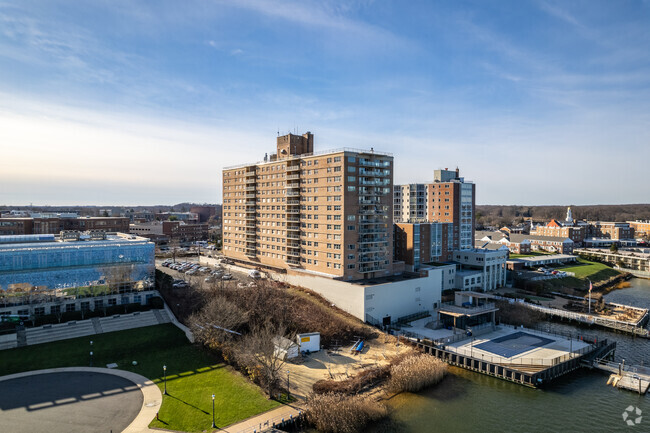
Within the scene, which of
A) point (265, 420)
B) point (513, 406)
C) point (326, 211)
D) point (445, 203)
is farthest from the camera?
point (445, 203)

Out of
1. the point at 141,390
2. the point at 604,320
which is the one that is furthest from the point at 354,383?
the point at 604,320

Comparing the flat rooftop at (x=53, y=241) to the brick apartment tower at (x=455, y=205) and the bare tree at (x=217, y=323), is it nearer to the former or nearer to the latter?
the bare tree at (x=217, y=323)

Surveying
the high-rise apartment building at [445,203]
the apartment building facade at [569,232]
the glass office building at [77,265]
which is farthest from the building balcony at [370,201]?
the apartment building facade at [569,232]

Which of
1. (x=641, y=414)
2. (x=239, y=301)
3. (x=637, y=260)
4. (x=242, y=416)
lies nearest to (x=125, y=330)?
(x=239, y=301)

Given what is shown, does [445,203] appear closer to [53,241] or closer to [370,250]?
[370,250]

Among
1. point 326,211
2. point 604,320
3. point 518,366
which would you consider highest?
point 326,211

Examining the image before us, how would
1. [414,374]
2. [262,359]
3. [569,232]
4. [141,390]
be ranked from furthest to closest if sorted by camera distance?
[569,232] → [414,374] → [262,359] → [141,390]

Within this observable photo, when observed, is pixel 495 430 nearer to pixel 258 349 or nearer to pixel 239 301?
pixel 258 349

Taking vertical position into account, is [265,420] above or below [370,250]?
below
